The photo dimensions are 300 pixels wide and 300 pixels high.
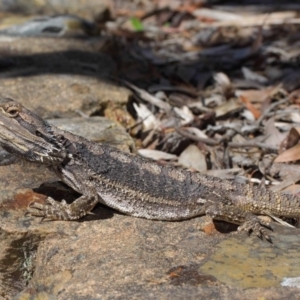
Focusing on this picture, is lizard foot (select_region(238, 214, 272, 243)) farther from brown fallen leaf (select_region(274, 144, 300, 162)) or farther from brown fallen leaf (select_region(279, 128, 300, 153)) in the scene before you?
brown fallen leaf (select_region(279, 128, 300, 153))

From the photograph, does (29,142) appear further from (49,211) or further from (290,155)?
(290,155)

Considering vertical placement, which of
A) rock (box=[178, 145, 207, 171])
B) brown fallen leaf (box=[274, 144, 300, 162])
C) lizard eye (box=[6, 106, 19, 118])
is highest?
lizard eye (box=[6, 106, 19, 118])

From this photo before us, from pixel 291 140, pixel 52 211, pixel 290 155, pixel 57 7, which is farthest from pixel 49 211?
pixel 57 7

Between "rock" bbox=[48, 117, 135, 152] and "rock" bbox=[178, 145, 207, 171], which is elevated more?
"rock" bbox=[48, 117, 135, 152]

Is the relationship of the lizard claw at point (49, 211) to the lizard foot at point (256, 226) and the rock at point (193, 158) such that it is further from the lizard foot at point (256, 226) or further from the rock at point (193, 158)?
the rock at point (193, 158)

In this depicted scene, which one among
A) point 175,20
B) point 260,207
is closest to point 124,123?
point 260,207

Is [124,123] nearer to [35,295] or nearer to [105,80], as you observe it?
[105,80]

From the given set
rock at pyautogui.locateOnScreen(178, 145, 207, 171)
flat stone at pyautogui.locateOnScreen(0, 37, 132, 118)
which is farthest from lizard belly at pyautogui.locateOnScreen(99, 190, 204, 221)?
flat stone at pyautogui.locateOnScreen(0, 37, 132, 118)
